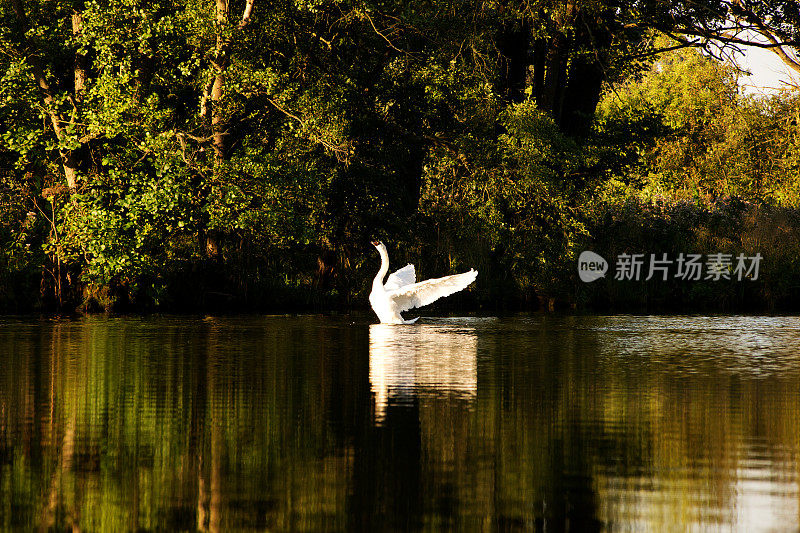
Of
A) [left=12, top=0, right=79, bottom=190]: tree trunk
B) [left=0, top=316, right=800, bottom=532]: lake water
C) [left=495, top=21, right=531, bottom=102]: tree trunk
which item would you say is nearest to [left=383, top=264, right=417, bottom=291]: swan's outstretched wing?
[left=0, top=316, right=800, bottom=532]: lake water

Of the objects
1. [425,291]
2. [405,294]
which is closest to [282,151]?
[405,294]

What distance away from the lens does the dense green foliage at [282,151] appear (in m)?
25.1

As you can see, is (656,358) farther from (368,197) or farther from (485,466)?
(368,197)

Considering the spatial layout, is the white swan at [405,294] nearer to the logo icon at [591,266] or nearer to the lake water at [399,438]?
the lake water at [399,438]

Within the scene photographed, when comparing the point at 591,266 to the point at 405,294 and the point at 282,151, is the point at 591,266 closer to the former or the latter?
the point at 282,151

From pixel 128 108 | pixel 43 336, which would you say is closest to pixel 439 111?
pixel 128 108

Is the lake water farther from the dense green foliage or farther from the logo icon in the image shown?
the logo icon

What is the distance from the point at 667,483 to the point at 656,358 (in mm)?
9438

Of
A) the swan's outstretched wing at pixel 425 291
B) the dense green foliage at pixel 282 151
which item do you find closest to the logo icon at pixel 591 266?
the dense green foliage at pixel 282 151

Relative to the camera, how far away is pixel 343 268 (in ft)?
99.5

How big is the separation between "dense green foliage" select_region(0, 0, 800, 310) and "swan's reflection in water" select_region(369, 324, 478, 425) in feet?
17.3

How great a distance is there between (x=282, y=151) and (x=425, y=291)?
556cm

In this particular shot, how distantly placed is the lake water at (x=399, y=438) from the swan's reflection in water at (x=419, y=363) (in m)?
0.06

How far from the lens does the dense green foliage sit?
25.1 metres
